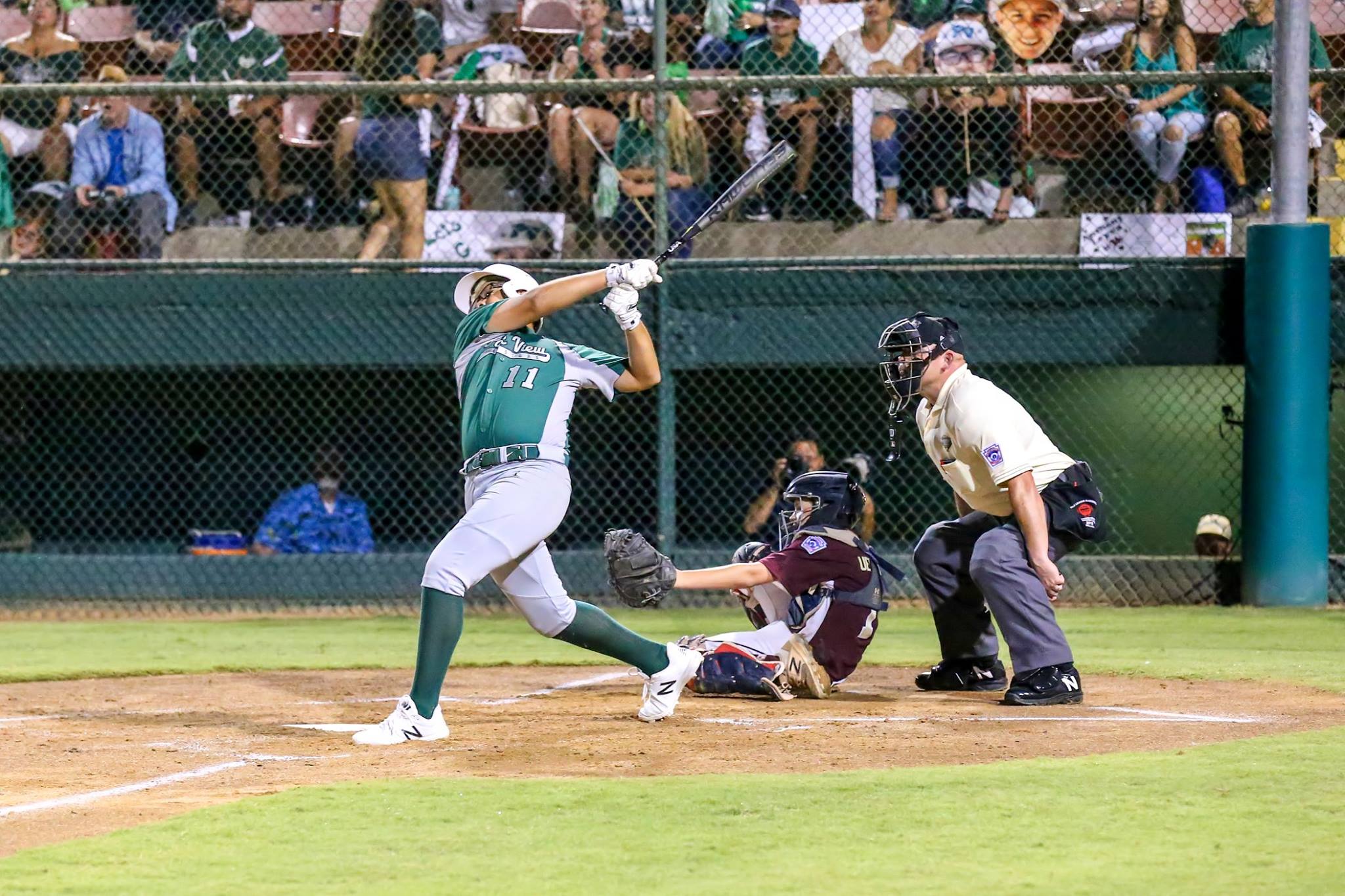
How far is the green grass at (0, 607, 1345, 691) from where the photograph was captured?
25.5 ft

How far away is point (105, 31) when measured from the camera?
1166cm

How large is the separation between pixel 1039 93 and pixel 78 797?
310 inches

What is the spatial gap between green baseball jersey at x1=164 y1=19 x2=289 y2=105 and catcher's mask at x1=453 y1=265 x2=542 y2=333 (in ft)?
18.8

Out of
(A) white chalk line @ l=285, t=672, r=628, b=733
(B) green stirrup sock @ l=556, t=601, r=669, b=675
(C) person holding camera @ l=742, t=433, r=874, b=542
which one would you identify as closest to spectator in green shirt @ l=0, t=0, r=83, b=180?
(C) person holding camera @ l=742, t=433, r=874, b=542

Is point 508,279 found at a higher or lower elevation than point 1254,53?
lower

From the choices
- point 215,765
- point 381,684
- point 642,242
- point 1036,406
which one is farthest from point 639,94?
point 215,765

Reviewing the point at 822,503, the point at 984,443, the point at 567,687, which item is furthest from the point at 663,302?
the point at 984,443

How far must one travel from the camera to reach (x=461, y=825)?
4.14 m

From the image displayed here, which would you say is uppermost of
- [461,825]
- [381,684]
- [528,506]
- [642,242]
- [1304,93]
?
[1304,93]

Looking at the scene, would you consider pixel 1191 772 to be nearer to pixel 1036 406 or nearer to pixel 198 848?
pixel 198 848

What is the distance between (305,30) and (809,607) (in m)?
6.60

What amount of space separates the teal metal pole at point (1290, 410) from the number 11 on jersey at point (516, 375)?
5.86 meters

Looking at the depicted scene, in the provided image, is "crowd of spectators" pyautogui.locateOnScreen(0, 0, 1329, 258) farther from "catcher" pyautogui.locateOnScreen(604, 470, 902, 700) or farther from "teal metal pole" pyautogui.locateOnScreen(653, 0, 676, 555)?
"catcher" pyautogui.locateOnScreen(604, 470, 902, 700)

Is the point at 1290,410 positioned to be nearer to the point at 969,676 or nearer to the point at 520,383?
the point at 969,676
